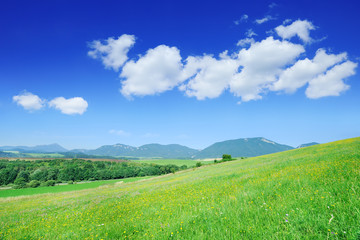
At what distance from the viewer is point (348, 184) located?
5.37 m

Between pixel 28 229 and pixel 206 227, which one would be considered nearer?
pixel 206 227

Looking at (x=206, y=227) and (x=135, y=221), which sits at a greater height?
(x=206, y=227)

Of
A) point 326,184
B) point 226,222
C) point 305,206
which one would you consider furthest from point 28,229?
point 326,184

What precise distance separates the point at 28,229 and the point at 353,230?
12.6 metres

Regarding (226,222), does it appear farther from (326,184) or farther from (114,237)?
(326,184)

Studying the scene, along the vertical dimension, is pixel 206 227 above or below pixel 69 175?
above

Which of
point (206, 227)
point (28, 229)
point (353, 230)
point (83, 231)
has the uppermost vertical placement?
point (353, 230)

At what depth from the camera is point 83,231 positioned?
666cm

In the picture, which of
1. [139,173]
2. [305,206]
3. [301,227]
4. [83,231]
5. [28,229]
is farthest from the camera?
[139,173]

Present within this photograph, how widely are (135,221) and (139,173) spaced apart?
445 feet

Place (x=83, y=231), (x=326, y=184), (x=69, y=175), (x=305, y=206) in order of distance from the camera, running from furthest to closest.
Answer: (x=69, y=175) → (x=83, y=231) → (x=326, y=184) → (x=305, y=206)

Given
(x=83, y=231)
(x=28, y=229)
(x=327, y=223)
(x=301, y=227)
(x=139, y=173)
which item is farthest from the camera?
(x=139, y=173)

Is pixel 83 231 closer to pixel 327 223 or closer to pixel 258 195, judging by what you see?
pixel 258 195

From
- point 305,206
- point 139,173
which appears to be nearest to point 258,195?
point 305,206
